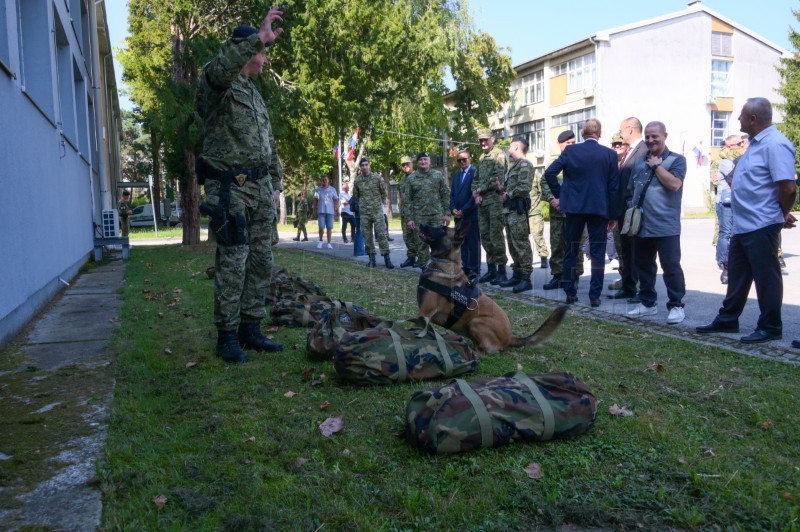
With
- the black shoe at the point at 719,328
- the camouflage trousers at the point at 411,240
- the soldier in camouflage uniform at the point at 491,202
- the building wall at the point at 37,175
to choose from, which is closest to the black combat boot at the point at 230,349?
the building wall at the point at 37,175

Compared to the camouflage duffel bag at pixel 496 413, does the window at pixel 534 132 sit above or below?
Answer: above

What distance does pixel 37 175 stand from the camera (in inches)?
305

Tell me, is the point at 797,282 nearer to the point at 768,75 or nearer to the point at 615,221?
the point at 615,221

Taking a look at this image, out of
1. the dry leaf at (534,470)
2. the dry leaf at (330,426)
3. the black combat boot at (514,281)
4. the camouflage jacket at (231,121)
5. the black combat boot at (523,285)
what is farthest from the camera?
the black combat boot at (514,281)

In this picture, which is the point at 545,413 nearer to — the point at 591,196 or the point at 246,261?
the point at 246,261

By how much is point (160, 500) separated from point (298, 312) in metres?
3.78

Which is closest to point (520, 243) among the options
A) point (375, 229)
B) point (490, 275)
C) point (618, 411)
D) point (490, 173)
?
point (490, 275)

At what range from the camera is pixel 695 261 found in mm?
11648

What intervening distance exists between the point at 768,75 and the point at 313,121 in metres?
38.3

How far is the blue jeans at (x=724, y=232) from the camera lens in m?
9.07

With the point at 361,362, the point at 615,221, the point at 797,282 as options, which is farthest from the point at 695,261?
the point at 361,362

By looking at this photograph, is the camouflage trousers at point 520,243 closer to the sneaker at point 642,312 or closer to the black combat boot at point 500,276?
the black combat boot at point 500,276

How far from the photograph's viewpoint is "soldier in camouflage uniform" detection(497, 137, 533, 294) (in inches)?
Answer: 360

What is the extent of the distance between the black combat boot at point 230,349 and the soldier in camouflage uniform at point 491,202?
18.0 feet
